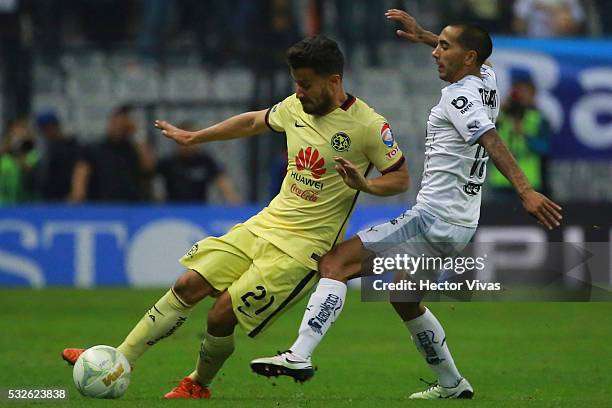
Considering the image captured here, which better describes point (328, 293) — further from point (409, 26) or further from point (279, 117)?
point (409, 26)

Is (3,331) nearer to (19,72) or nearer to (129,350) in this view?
(129,350)

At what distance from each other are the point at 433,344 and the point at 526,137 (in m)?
9.20

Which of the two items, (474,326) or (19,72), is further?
(19,72)

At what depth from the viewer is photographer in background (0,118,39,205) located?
18250mm

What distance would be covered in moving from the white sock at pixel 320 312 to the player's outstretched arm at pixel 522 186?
3.69ft

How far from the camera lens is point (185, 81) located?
1870cm

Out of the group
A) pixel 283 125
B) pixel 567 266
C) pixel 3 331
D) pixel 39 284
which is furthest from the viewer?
pixel 39 284

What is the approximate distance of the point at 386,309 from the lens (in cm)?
1566

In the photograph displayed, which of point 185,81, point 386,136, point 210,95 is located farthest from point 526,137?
point 386,136

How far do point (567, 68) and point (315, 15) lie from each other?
3.33 metres

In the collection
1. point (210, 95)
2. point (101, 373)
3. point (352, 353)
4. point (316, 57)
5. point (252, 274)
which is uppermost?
point (316, 57)

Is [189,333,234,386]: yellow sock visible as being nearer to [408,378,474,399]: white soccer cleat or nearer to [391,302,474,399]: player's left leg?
[391,302,474,399]: player's left leg

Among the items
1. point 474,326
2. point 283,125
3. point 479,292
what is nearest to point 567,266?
point 474,326

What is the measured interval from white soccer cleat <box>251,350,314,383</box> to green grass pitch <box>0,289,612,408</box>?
0.30 m
